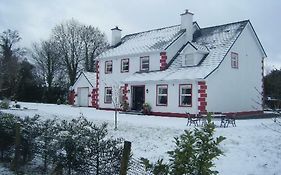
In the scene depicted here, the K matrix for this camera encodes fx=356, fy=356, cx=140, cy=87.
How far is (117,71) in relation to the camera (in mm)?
33938

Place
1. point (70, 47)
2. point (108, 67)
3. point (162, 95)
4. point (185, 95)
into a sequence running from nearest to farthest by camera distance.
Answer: point (185, 95), point (162, 95), point (108, 67), point (70, 47)

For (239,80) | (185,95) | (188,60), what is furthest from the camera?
(239,80)

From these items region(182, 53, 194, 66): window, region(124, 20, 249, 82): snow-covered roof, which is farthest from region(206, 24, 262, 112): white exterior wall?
region(182, 53, 194, 66): window

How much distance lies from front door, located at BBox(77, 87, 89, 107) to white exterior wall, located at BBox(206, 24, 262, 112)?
18352 mm

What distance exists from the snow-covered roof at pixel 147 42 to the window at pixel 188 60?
7.14ft

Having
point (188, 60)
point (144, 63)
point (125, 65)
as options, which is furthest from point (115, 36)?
point (188, 60)

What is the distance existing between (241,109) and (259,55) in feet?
20.5

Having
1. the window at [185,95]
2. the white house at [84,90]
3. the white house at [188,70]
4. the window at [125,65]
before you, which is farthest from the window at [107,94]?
the window at [185,95]

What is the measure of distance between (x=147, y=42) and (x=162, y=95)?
22.7ft

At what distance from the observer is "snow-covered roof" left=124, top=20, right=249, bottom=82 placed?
26.4 meters

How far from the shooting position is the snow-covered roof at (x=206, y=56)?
1040 inches

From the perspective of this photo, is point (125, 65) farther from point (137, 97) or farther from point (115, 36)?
point (115, 36)

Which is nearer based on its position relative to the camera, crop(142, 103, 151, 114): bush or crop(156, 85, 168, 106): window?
crop(156, 85, 168, 106): window

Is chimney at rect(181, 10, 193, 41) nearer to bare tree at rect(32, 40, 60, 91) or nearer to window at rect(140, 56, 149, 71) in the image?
window at rect(140, 56, 149, 71)
